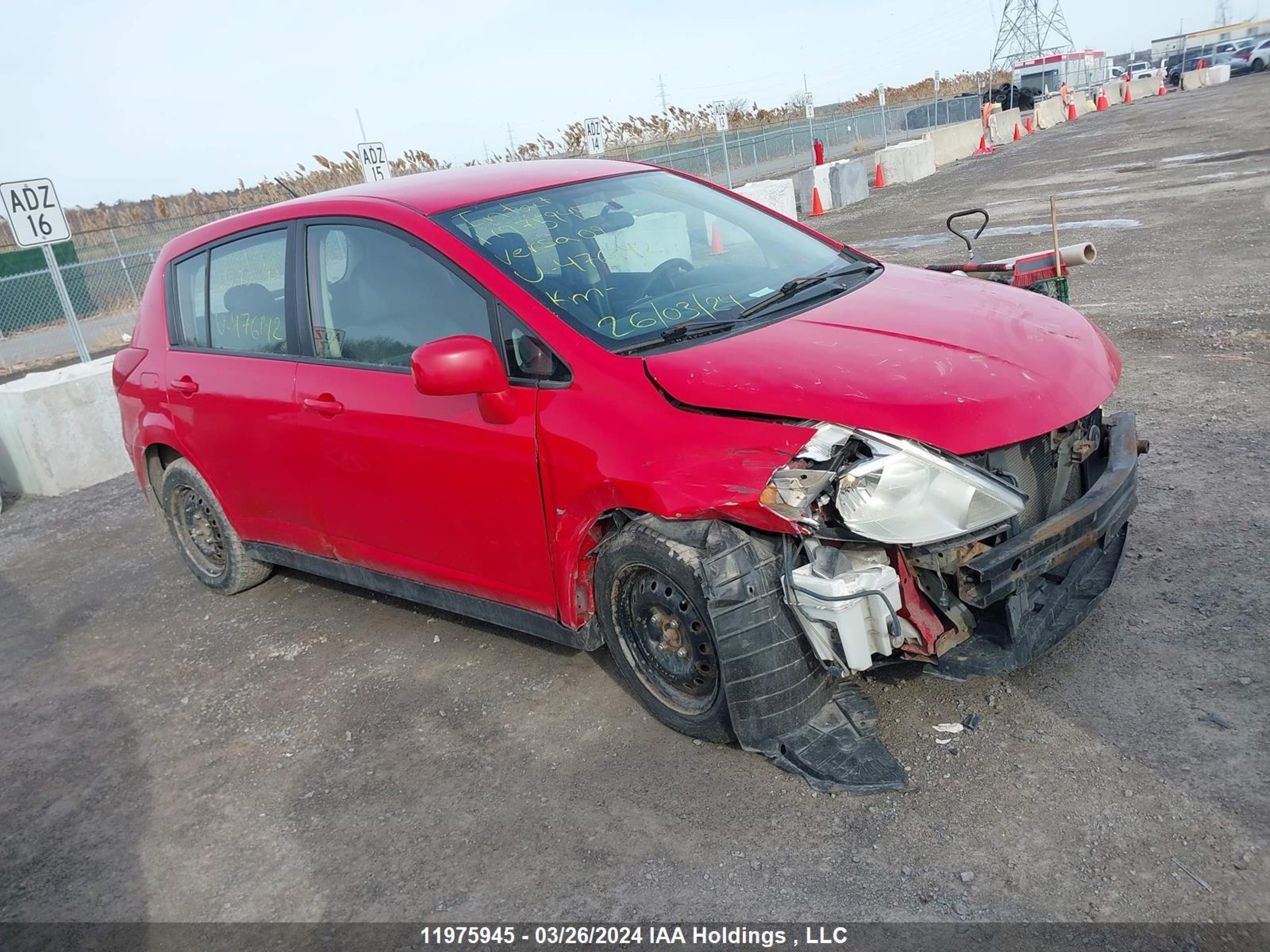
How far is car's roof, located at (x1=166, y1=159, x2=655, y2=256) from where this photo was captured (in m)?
4.05

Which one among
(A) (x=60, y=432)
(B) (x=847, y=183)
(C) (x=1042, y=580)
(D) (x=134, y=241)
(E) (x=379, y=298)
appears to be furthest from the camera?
(D) (x=134, y=241)

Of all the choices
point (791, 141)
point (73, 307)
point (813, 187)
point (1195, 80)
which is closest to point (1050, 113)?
point (791, 141)

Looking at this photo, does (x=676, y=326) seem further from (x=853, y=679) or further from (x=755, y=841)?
(x=755, y=841)

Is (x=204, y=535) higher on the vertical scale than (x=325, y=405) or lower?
lower

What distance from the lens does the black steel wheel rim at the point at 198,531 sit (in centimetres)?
550

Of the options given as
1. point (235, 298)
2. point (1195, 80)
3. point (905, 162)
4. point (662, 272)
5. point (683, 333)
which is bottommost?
point (1195, 80)

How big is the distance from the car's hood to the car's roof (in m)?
1.23

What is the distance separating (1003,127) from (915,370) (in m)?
34.0

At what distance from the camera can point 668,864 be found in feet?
9.74

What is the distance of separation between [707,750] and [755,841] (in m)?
0.51

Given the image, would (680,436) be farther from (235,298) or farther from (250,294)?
(235,298)

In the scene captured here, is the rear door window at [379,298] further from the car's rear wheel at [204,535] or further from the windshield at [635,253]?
the car's rear wheel at [204,535]

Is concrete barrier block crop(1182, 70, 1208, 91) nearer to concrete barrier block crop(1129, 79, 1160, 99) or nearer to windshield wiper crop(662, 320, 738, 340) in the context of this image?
concrete barrier block crop(1129, 79, 1160, 99)

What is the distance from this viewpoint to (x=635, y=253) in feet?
12.9
